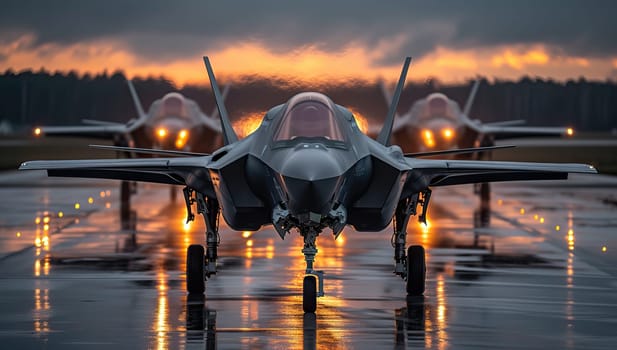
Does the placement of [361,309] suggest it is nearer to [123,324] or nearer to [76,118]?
[123,324]

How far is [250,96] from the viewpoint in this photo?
1070 inches

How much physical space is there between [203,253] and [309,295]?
2141 millimetres

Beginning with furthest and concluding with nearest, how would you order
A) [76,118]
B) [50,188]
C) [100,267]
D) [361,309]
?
[76,118], [50,188], [100,267], [361,309]

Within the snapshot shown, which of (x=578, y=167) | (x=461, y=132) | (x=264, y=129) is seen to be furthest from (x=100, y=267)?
(x=461, y=132)

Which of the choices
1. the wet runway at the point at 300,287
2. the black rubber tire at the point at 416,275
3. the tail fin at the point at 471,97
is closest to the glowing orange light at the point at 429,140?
the tail fin at the point at 471,97

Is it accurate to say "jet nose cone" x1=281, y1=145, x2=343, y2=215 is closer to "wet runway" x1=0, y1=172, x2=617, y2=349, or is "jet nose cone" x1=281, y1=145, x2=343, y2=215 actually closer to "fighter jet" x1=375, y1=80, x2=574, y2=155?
"wet runway" x1=0, y1=172, x2=617, y2=349

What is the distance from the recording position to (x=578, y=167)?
46.7 ft

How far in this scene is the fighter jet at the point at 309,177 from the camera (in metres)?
11.9

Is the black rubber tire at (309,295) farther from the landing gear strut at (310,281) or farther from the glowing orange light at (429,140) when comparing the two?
the glowing orange light at (429,140)

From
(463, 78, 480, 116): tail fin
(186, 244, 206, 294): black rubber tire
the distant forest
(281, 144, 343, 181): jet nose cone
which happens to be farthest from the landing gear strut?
(463, 78, 480, 116): tail fin

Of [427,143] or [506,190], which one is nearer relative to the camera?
[427,143]

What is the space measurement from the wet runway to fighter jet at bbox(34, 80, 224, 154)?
5903 mm

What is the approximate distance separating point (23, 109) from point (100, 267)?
81.2 feet

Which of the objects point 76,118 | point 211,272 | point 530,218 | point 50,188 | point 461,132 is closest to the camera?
point 211,272
